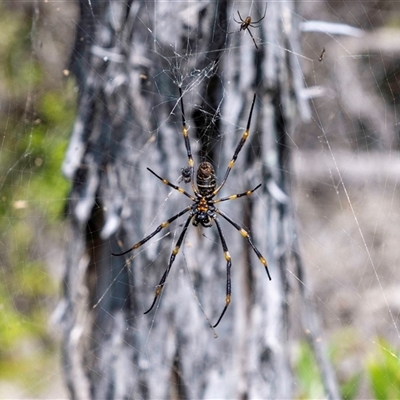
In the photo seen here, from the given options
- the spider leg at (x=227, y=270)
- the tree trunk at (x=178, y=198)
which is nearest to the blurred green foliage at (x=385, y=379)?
the tree trunk at (x=178, y=198)

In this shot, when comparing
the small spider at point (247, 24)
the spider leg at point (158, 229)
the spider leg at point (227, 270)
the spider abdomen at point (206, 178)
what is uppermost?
the small spider at point (247, 24)

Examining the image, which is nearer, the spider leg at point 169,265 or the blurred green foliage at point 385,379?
the blurred green foliage at point 385,379

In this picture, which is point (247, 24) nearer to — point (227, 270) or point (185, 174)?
point (185, 174)

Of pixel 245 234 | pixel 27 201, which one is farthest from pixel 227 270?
pixel 27 201

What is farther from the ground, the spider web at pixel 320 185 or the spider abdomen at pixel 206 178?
the spider web at pixel 320 185

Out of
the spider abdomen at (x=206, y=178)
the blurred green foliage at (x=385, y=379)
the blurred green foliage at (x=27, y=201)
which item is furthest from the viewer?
the blurred green foliage at (x=27, y=201)

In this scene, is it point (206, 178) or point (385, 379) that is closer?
point (385, 379)

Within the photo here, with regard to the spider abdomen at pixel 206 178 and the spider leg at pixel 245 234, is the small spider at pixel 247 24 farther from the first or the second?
the spider leg at pixel 245 234
